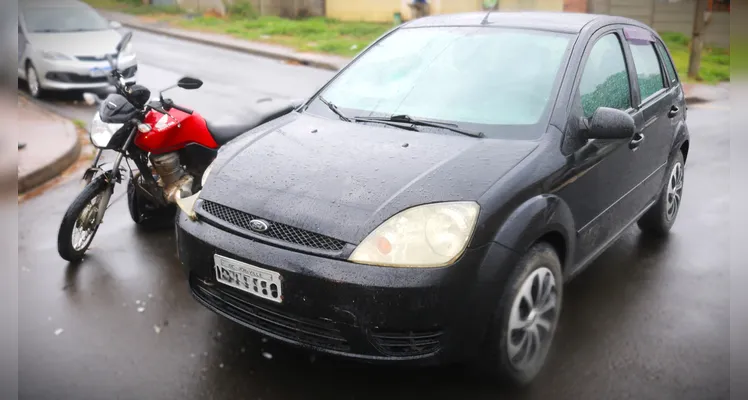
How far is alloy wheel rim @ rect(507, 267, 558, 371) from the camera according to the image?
2.98 meters

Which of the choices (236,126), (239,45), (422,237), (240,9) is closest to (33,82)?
(236,126)

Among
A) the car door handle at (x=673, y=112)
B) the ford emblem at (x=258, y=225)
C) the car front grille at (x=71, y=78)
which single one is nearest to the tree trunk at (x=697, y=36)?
the car door handle at (x=673, y=112)

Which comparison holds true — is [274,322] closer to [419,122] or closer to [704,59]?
[419,122]

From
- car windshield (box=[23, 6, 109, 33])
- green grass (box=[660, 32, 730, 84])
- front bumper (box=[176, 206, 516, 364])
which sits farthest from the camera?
green grass (box=[660, 32, 730, 84])

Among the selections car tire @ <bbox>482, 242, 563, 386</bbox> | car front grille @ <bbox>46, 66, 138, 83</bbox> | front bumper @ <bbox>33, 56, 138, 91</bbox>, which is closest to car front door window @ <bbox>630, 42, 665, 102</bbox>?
car tire @ <bbox>482, 242, 563, 386</bbox>

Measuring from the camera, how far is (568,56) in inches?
144

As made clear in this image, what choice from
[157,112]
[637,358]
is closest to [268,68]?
[157,112]

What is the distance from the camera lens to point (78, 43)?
11.0m

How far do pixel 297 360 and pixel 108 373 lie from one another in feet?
3.13

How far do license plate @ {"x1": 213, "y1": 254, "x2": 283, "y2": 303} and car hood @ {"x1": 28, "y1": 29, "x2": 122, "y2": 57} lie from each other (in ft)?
29.5

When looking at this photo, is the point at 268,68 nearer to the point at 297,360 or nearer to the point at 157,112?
the point at 157,112

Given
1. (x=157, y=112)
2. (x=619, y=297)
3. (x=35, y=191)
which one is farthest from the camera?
(x=35, y=191)

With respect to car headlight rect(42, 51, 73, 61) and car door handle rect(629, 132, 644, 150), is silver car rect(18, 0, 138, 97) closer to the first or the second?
car headlight rect(42, 51, 73, 61)

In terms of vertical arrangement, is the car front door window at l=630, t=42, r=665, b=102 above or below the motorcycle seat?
above
